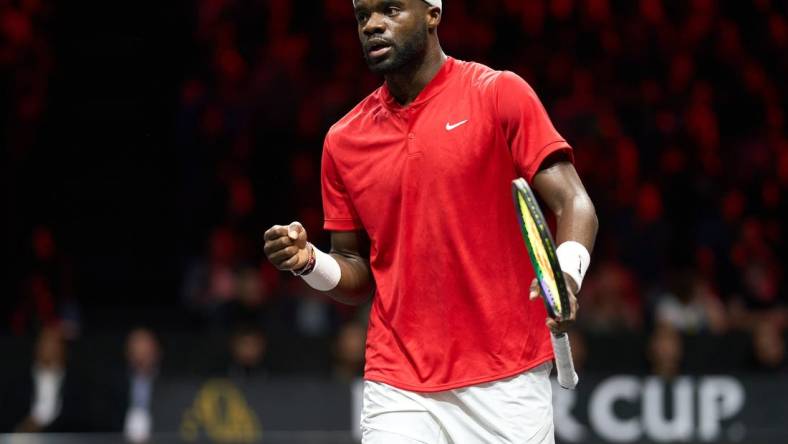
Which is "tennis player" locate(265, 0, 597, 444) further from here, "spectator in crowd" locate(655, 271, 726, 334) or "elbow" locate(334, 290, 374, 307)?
"spectator in crowd" locate(655, 271, 726, 334)

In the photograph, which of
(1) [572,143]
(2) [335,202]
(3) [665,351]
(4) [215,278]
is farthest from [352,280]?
(1) [572,143]

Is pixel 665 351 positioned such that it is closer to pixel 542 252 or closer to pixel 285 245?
pixel 285 245

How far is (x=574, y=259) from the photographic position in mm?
3348

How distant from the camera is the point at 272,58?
12156 mm

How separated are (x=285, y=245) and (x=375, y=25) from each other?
0.68m

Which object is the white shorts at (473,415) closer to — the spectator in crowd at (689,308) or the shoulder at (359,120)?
the shoulder at (359,120)

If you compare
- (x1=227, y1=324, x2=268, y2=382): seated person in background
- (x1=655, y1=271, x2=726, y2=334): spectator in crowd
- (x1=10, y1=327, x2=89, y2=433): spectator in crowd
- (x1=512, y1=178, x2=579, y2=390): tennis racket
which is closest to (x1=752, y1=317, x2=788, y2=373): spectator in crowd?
(x1=655, y1=271, x2=726, y2=334): spectator in crowd

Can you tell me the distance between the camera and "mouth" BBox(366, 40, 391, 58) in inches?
148

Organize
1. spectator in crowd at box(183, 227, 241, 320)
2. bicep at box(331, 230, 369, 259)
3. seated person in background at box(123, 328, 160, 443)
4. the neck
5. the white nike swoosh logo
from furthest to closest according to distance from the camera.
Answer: spectator in crowd at box(183, 227, 241, 320) < seated person in background at box(123, 328, 160, 443) < bicep at box(331, 230, 369, 259) < the neck < the white nike swoosh logo

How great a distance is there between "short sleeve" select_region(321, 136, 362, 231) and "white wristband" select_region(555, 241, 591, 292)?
87 centimetres

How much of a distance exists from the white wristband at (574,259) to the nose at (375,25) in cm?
84

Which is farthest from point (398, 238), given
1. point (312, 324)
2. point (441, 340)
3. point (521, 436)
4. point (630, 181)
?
point (630, 181)

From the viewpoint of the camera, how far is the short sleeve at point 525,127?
354 centimetres

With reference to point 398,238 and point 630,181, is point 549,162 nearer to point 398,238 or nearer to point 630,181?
point 398,238
